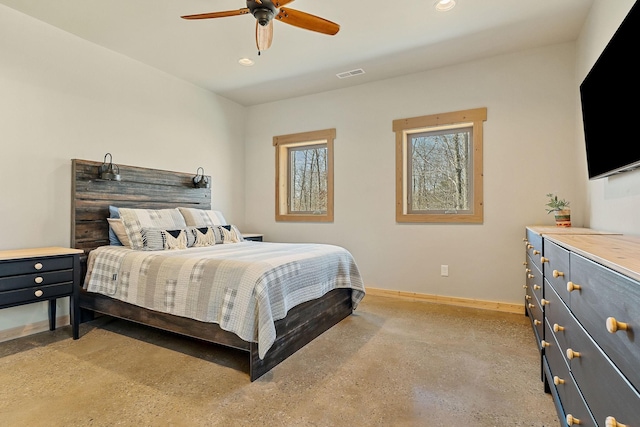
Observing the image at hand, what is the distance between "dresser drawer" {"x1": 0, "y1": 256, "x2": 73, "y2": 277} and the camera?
2.35 meters

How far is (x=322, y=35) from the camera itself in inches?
123

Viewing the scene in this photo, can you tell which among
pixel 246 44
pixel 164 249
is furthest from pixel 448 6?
pixel 164 249

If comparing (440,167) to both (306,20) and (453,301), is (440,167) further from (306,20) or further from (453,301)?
(306,20)

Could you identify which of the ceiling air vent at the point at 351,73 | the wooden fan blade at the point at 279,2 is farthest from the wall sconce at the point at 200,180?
the wooden fan blade at the point at 279,2

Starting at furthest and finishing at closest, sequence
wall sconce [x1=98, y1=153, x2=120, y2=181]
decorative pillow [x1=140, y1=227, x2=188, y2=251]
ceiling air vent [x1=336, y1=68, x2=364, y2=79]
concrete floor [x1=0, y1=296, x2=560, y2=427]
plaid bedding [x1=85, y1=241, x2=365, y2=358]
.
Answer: ceiling air vent [x1=336, y1=68, x2=364, y2=79], wall sconce [x1=98, y1=153, x2=120, y2=181], decorative pillow [x1=140, y1=227, x2=188, y2=251], plaid bedding [x1=85, y1=241, x2=365, y2=358], concrete floor [x1=0, y1=296, x2=560, y2=427]

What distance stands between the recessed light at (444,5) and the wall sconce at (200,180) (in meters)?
3.25

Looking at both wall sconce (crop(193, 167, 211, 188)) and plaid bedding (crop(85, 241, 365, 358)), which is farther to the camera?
wall sconce (crop(193, 167, 211, 188))

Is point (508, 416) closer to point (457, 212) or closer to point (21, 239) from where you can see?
point (457, 212)

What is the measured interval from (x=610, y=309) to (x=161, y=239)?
3.17 meters

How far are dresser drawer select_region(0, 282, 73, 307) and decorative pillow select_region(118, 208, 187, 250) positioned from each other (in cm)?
59

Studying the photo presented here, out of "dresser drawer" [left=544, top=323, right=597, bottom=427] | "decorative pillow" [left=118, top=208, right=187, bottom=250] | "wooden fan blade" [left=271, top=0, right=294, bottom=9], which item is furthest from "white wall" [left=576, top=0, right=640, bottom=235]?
"decorative pillow" [left=118, top=208, right=187, bottom=250]

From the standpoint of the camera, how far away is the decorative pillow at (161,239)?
9.97ft

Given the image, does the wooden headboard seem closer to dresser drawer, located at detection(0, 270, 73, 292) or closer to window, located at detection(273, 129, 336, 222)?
dresser drawer, located at detection(0, 270, 73, 292)

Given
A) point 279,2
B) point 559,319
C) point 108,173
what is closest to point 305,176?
point 108,173
